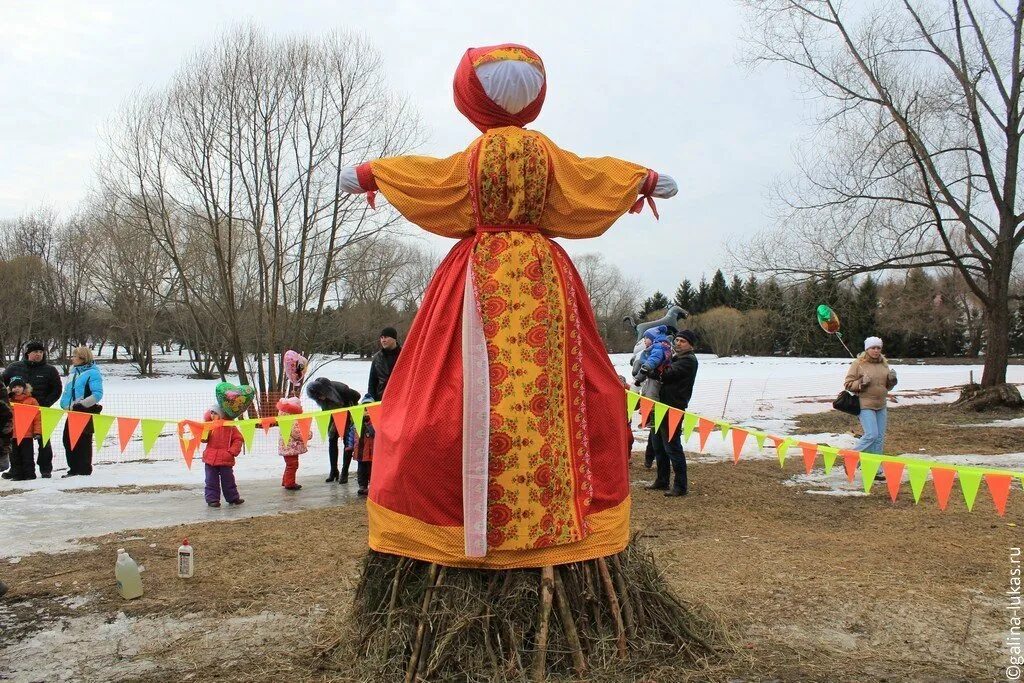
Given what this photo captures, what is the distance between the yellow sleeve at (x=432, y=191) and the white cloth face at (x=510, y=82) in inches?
11.4

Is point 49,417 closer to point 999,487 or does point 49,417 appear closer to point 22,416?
point 22,416

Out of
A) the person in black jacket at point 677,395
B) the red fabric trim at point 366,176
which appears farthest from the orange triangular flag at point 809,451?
the red fabric trim at point 366,176

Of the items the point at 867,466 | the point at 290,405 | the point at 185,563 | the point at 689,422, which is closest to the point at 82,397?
the point at 290,405

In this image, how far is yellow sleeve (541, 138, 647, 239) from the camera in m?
3.29

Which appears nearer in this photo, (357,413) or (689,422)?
(357,413)

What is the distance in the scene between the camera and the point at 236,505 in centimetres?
755

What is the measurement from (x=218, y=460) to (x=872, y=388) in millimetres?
6562

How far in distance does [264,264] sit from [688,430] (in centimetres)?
1216

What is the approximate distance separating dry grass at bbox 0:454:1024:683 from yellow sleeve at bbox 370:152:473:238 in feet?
5.69

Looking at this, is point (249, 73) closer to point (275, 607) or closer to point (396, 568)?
point (275, 607)

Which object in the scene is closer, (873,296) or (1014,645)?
(1014,645)

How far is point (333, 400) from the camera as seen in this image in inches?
331

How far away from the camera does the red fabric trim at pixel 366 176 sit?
11.1ft

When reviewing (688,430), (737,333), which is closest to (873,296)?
(737,333)
